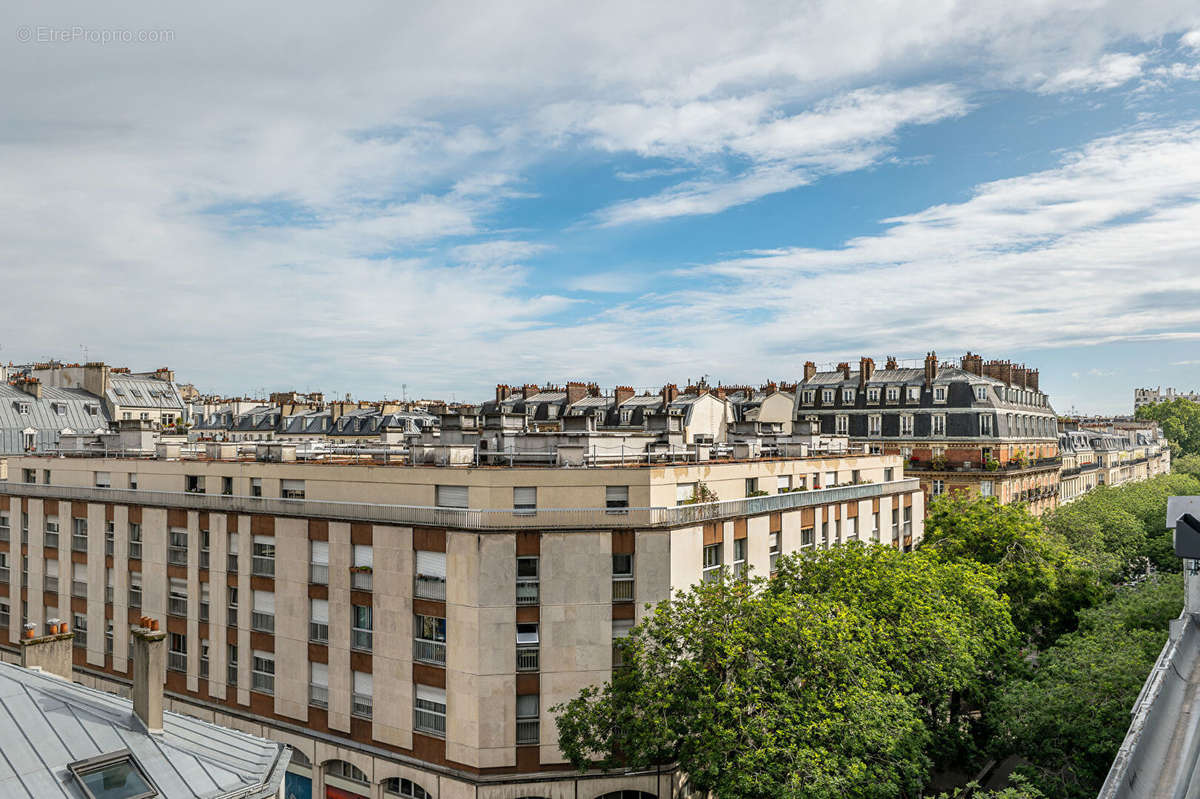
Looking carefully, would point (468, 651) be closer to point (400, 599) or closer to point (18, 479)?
point (400, 599)

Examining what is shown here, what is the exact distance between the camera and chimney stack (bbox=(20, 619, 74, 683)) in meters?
22.0

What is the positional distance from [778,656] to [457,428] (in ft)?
69.6

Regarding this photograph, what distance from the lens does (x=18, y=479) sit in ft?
151

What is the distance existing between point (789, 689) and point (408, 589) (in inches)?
575

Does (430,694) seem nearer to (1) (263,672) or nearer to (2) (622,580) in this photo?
(2) (622,580)

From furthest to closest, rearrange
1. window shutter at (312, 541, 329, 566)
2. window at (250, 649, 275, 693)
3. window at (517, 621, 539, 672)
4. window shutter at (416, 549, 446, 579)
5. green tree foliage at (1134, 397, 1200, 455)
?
green tree foliage at (1134, 397, 1200, 455) → window at (250, 649, 275, 693) → window shutter at (312, 541, 329, 566) → window shutter at (416, 549, 446, 579) → window at (517, 621, 539, 672)

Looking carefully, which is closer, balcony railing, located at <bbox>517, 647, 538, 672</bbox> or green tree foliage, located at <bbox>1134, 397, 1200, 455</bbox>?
balcony railing, located at <bbox>517, 647, 538, 672</bbox>

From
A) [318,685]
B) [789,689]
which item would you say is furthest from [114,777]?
[789,689]

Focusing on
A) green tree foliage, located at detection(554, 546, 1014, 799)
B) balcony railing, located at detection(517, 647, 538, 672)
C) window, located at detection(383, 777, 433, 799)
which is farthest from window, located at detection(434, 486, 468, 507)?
window, located at detection(383, 777, 433, 799)

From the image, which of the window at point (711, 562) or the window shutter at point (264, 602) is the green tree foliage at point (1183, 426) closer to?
the window at point (711, 562)

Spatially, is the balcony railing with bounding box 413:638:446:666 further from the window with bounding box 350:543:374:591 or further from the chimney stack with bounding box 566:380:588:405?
the chimney stack with bounding box 566:380:588:405

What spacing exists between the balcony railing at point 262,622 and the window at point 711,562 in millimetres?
18668

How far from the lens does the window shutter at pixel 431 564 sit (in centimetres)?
3011

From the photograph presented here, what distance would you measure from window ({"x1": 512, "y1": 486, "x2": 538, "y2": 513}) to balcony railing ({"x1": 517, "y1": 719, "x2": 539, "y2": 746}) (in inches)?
302
